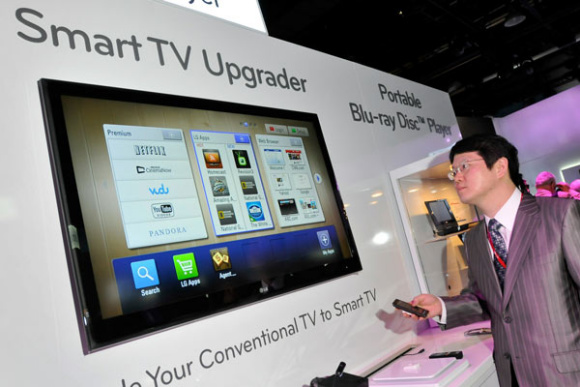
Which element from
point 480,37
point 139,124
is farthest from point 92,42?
Result: point 480,37

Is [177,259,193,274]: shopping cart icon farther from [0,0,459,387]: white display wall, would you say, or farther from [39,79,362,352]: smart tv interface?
[0,0,459,387]: white display wall

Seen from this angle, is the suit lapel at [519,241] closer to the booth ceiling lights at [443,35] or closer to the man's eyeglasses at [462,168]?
the man's eyeglasses at [462,168]

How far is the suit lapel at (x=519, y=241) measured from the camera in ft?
7.14

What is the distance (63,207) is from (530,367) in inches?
80.9

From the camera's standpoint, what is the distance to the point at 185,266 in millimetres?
1714

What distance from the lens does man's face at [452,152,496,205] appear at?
7.91 ft

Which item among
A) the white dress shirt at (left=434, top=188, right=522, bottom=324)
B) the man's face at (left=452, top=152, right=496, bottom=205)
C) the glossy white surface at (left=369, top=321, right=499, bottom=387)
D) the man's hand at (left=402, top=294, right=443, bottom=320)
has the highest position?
the man's face at (left=452, top=152, right=496, bottom=205)

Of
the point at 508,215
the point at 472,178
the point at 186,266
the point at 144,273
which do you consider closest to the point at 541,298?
the point at 508,215

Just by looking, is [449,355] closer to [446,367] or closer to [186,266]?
[446,367]

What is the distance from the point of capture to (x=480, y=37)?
29.2ft

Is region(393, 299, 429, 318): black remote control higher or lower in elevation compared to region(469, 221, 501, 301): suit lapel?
lower

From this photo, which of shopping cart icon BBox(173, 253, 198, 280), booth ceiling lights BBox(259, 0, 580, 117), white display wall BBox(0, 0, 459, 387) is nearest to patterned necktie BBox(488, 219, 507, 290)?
white display wall BBox(0, 0, 459, 387)

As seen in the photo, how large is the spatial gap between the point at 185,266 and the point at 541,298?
158 centimetres

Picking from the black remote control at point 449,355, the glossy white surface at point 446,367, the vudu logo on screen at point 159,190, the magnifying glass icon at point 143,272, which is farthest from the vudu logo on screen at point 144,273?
the black remote control at point 449,355
